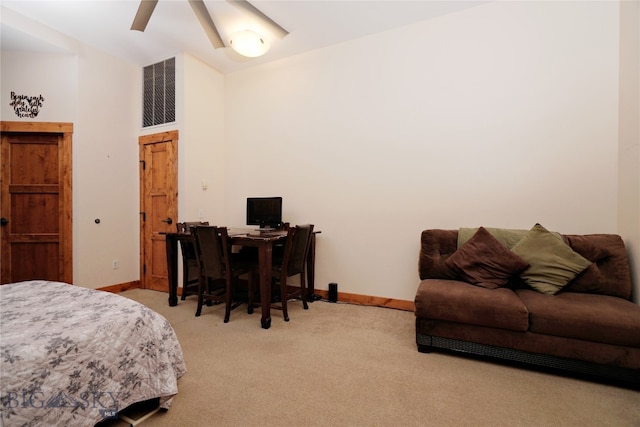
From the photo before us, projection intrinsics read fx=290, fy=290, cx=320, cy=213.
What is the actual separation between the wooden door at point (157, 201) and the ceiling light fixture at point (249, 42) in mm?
1523

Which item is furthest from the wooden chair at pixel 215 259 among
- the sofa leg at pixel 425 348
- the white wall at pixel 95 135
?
the sofa leg at pixel 425 348

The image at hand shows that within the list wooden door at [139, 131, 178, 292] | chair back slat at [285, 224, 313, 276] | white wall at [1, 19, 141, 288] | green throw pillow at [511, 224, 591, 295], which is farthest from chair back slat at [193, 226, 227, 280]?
green throw pillow at [511, 224, 591, 295]

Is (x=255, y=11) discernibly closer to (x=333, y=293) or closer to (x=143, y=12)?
(x=143, y=12)

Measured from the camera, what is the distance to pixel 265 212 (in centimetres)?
371

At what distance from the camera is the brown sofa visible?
6.06 ft

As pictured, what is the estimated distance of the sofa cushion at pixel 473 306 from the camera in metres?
2.03

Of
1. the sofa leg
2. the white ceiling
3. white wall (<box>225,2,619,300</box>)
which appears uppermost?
the white ceiling

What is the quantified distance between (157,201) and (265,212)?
1694mm

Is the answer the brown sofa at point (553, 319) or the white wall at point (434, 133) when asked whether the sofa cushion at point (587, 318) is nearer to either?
the brown sofa at point (553, 319)

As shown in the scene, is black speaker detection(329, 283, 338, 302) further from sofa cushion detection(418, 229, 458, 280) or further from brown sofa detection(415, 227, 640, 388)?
brown sofa detection(415, 227, 640, 388)

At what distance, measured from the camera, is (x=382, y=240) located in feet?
11.2

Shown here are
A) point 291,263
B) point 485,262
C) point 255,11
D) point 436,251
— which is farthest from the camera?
point 291,263

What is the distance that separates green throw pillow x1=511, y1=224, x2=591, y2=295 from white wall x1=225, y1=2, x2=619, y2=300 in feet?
1.36

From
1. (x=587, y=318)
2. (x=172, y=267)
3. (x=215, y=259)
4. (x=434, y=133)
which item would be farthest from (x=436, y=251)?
(x=172, y=267)
